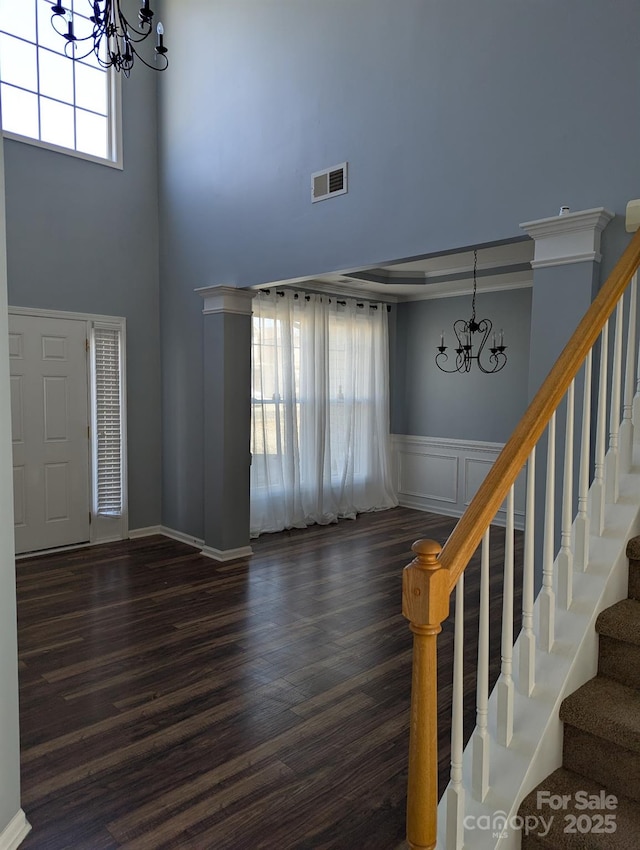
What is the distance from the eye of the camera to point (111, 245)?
5539 mm

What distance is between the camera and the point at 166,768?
236 cm

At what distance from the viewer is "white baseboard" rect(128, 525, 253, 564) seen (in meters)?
5.17

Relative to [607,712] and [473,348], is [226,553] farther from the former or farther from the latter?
[607,712]

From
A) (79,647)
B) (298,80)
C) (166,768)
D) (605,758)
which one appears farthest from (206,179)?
(605,758)

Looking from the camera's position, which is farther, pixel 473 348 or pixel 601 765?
pixel 473 348

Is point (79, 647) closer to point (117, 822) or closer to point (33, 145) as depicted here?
point (117, 822)

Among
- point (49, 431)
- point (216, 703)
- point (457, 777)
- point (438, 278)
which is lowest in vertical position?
point (216, 703)

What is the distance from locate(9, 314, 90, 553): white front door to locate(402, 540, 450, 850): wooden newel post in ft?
15.0

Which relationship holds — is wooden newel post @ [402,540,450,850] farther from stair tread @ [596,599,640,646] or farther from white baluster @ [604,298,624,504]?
white baluster @ [604,298,624,504]

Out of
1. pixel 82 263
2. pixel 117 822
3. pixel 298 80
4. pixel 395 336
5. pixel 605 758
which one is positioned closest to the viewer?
pixel 605 758

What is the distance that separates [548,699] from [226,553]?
3810mm

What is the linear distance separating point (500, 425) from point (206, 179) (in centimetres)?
391

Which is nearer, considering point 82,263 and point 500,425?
point 82,263

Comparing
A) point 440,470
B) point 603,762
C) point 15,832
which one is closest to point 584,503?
point 603,762
